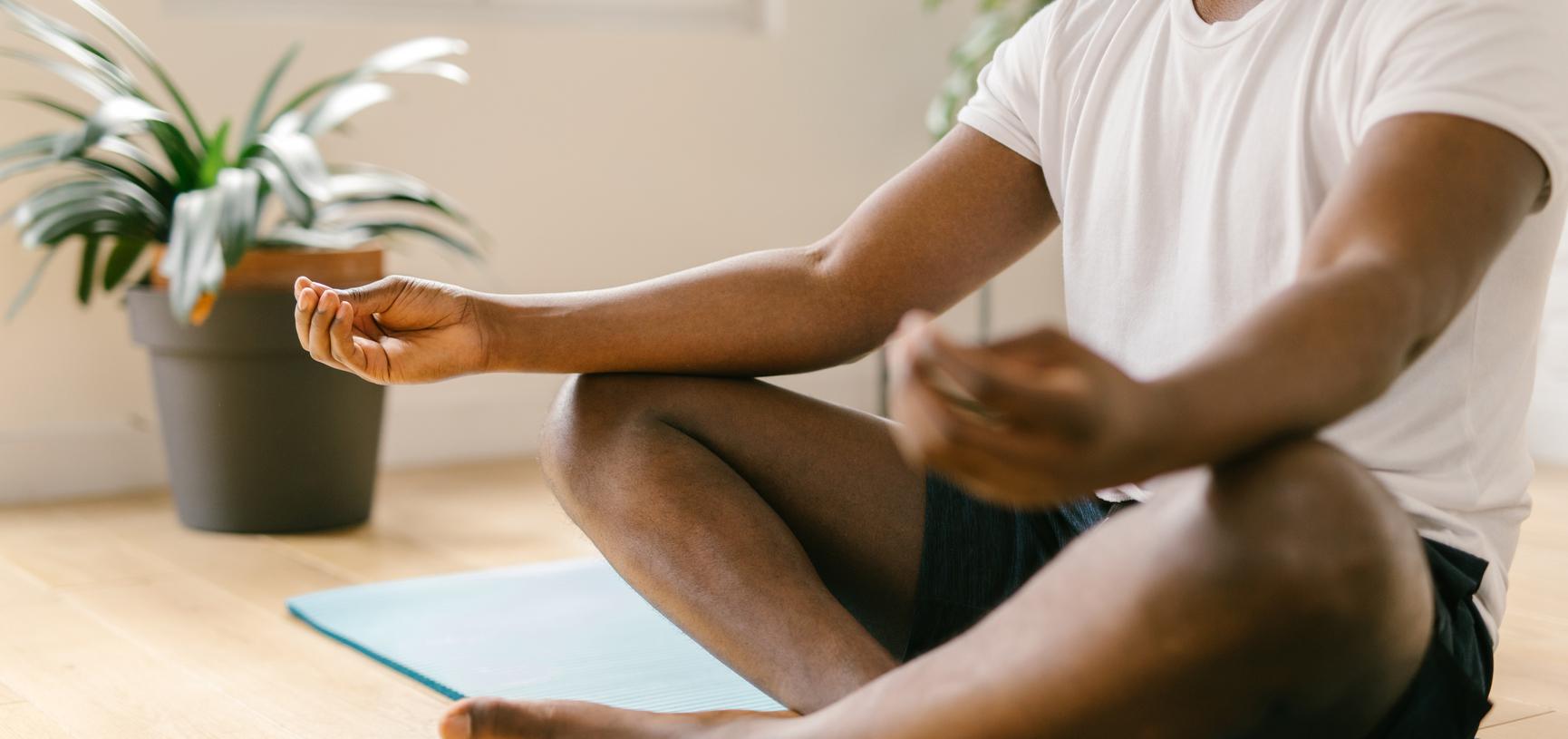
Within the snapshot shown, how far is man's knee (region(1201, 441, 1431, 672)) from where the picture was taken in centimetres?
85

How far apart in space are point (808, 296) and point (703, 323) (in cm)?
10

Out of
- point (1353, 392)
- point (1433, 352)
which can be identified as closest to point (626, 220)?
point (1433, 352)

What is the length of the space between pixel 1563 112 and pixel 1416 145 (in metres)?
0.11

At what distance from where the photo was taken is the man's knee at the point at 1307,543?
0.85m

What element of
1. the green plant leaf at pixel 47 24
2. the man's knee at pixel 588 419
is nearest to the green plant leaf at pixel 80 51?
the green plant leaf at pixel 47 24

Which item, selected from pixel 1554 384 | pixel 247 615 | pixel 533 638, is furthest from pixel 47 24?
pixel 1554 384

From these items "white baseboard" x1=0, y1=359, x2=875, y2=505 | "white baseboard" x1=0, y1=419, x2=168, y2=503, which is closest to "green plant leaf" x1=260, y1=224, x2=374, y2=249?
"white baseboard" x1=0, y1=359, x2=875, y2=505

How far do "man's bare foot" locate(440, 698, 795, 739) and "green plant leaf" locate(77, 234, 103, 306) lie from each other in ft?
5.60

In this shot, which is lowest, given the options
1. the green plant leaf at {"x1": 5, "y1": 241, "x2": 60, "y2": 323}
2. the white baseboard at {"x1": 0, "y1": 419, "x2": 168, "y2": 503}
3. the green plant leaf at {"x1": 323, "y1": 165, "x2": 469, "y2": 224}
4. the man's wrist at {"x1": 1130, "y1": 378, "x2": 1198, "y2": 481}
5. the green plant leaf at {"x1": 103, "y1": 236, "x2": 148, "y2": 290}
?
the white baseboard at {"x1": 0, "y1": 419, "x2": 168, "y2": 503}

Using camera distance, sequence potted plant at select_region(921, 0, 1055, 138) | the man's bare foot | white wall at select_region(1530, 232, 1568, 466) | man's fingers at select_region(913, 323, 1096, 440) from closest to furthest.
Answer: man's fingers at select_region(913, 323, 1096, 440), the man's bare foot, white wall at select_region(1530, 232, 1568, 466), potted plant at select_region(921, 0, 1055, 138)

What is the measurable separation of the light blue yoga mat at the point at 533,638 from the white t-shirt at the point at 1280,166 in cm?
55

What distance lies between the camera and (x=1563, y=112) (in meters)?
A: 0.97

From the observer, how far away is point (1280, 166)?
117 cm

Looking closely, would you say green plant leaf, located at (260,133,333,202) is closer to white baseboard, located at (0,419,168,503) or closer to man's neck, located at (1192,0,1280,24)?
white baseboard, located at (0,419,168,503)
